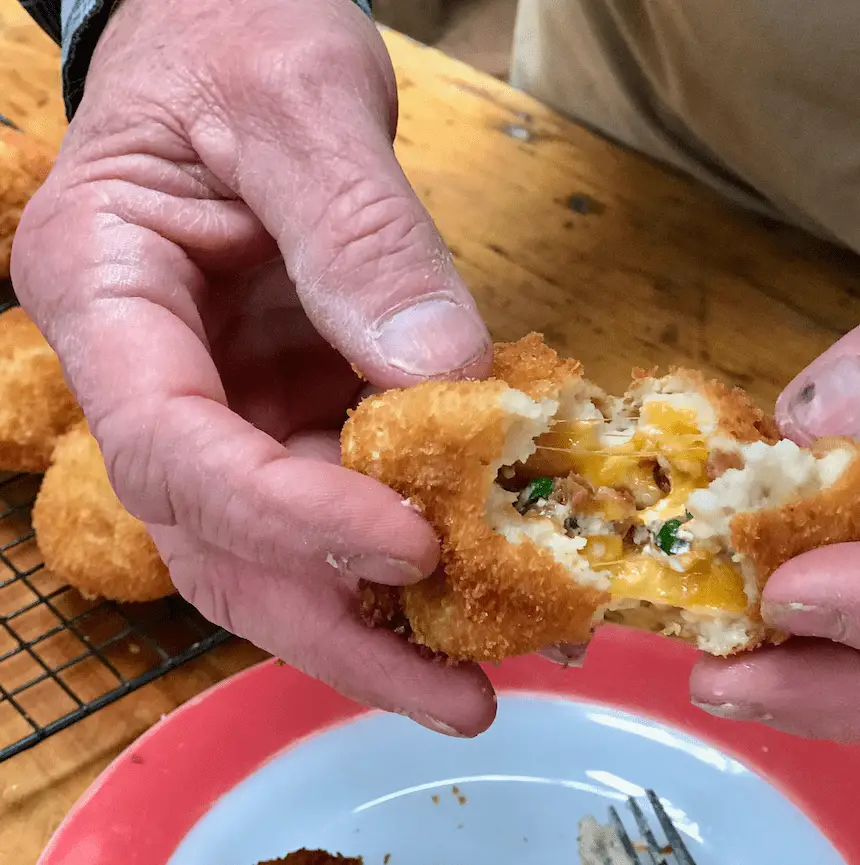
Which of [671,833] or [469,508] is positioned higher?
Result: [469,508]

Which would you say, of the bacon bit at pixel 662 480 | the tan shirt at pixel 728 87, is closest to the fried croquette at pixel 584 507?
the bacon bit at pixel 662 480

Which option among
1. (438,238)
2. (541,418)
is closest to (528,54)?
(438,238)

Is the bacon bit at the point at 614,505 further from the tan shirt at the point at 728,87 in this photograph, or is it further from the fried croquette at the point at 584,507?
the tan shirt at the point at 728,87

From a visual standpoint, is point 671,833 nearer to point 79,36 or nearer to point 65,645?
point 65,645

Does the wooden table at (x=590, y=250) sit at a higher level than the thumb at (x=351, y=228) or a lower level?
lower

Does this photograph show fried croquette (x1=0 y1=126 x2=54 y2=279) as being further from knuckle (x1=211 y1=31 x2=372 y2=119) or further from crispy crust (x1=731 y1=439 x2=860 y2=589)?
crispy crust (x1=731 y1=439 x2=860 y2=589)

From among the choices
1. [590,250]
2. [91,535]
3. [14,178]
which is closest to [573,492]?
[91,535]

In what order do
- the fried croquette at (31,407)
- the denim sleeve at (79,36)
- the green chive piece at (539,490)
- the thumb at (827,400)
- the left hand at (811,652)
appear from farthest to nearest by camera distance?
the fried croquette at (31,407) < the denim sleeve at (79,36) < the thumb at (827,400) < the green chive piece at (539,490) < the left hand at (811,652)
